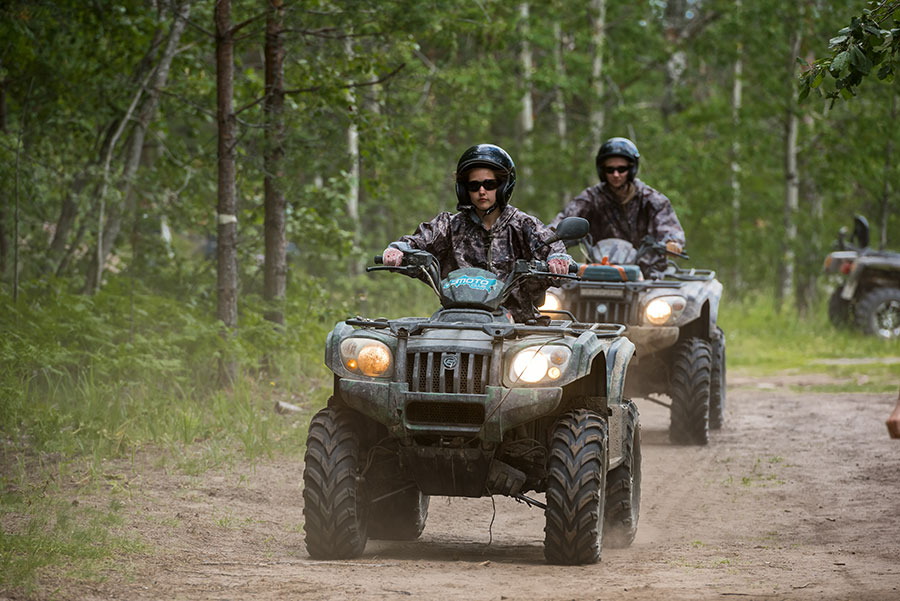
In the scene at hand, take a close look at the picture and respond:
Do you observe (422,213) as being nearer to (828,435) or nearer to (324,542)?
(828,435)

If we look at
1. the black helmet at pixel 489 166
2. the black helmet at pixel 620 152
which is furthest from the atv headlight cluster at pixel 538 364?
the black helmet at pixel 620 152

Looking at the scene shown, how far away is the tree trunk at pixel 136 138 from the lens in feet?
46.4

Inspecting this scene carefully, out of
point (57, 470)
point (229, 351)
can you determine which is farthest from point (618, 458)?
point (229, 351)

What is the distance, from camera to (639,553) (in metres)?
7.44

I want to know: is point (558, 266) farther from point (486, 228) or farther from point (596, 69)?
point (596, 69)

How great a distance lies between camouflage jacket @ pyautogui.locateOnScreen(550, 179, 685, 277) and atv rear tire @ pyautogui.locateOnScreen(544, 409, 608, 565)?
19.2 feet

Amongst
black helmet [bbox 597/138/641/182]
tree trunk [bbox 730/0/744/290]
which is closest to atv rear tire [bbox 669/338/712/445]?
black helmet [bbox 597/138/641/182]

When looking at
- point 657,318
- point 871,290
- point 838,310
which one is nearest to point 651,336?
point 657,318

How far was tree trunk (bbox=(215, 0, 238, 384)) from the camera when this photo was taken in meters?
12.3

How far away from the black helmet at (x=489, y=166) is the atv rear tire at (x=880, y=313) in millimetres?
14222

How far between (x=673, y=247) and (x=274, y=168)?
3915 millimetres

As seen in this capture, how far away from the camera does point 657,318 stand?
11344 mm

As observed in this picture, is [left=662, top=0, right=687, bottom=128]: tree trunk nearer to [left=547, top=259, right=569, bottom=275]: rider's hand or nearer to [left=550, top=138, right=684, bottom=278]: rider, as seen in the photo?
[left=550, top=138, right=684, bottom=278]: rider

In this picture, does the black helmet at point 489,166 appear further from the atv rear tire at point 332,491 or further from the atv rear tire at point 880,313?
the atv rear tire at point 880,313
